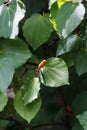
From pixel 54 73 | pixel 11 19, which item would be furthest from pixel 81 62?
pixel 11 19

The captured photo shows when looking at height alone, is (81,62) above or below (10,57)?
below

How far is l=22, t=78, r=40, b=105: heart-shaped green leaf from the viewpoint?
2.91 feet

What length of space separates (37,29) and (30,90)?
0.51 feet

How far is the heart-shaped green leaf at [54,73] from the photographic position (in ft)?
2.96

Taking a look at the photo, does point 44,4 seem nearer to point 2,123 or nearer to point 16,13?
point 16,13

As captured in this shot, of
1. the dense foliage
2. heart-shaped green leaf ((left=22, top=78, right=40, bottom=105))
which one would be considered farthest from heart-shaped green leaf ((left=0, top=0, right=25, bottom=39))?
heart-shaped green leaf ((left=22, top=78, right=40, bottom=105))

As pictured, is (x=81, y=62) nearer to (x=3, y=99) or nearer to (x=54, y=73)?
(x=54, y=73)

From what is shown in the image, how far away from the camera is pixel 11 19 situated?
2.91 ft

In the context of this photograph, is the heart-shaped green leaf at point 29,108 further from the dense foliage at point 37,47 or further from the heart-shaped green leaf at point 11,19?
the heart-shaped green leaf at point 11,19

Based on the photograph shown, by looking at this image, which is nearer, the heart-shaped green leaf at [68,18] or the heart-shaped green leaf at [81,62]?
the heart-shaped green leaf at [68,18]

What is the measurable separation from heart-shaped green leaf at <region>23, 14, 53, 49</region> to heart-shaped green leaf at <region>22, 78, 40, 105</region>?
0.32 ft

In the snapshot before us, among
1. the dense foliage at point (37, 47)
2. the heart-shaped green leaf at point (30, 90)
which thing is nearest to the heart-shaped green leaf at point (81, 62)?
the dense foliage at point (37, 47)

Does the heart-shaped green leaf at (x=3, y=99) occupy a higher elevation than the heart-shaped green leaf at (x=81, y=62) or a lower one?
higher

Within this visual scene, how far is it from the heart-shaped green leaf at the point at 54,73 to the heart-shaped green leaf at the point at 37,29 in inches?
2.4
